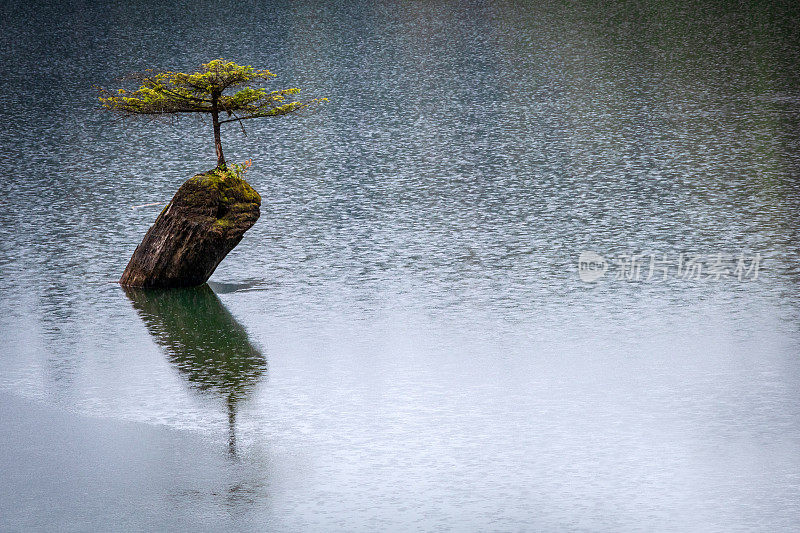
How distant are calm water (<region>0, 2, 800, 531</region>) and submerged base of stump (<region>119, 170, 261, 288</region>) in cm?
34

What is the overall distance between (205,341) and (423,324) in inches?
91.4

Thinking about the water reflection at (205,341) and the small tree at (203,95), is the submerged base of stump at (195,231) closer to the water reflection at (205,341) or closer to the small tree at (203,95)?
the water reflection at (205,341)

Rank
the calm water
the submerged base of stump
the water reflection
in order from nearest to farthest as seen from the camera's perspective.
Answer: the calm water
the water reflection
the submerged base of stump

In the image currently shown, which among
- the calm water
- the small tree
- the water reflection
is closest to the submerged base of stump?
the water reflection

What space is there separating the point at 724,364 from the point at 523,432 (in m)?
2.62

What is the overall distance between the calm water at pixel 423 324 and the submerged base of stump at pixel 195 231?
34cm

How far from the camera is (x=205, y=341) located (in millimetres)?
11367

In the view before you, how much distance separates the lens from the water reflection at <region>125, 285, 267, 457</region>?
10016 millimetres

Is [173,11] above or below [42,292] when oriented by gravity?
above

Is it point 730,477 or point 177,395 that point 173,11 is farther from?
point 730,477

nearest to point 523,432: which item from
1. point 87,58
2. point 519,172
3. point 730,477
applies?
point 730,477

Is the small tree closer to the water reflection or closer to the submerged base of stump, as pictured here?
the submerged base of stump

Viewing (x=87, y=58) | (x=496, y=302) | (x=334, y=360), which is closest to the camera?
(x=334, y=360)

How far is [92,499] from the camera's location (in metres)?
7.68
